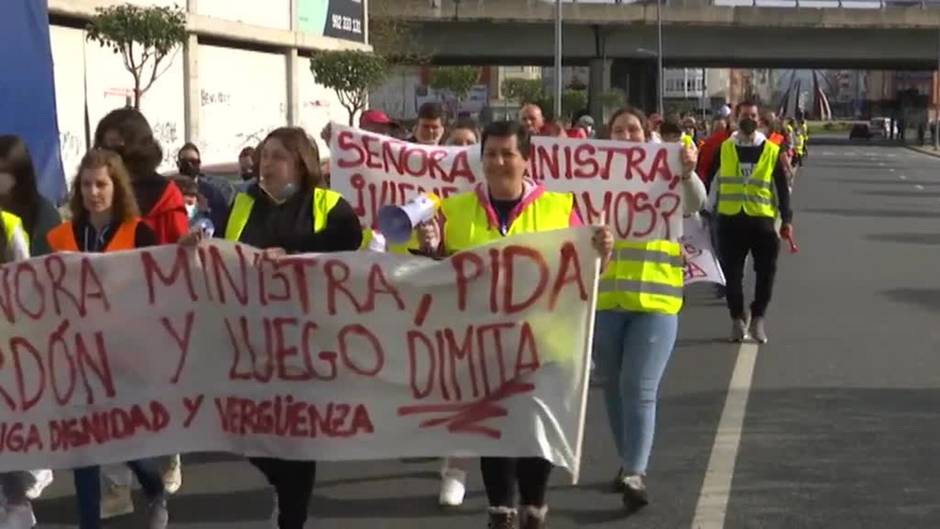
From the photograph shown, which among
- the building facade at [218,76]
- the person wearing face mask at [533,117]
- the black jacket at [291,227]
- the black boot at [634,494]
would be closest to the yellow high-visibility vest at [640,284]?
the black boot at [634,494]

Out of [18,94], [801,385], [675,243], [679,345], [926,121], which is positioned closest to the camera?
[675,243]

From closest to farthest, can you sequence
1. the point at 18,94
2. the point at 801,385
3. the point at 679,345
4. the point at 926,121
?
the point at 18,94
the point at 801,385
the point at 679,345
the point at 926,121

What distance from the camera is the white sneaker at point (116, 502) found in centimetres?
710

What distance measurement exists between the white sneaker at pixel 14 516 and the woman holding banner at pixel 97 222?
0.24m

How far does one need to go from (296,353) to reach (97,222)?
37.7 inches

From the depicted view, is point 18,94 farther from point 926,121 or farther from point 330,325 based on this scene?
point 926,121

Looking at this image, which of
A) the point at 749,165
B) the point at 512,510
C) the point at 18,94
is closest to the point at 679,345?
the point at 749,165

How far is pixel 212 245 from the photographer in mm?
5828

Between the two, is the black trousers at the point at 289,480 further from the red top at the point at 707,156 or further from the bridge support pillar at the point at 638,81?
the bridge support pillar at the point at 638,81

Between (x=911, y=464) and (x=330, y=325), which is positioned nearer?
(x=330, y=325)

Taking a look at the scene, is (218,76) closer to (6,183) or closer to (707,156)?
(707,156)

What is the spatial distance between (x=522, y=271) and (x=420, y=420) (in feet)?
2.04

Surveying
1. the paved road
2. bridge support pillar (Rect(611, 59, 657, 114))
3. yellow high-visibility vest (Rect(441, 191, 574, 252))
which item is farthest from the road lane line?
bridge support pillar (Rect(611, 59, 657, 114))

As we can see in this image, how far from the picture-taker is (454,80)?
82.2m
